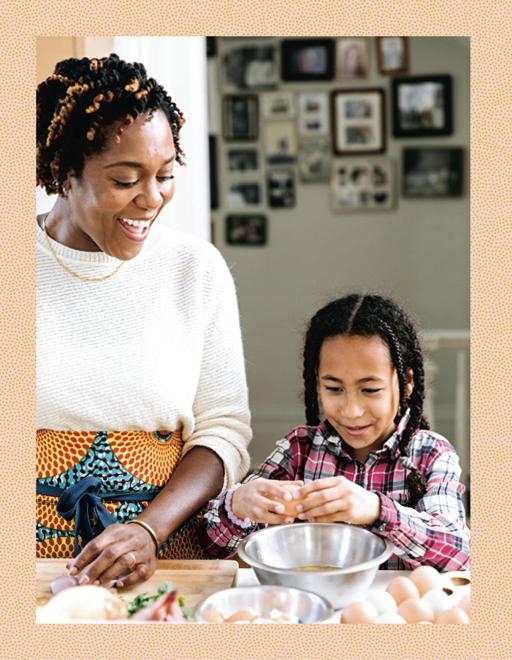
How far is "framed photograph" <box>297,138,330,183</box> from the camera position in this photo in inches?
166

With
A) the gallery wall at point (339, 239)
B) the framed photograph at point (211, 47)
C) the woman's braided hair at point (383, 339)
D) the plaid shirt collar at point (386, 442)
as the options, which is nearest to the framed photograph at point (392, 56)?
the gallery wall at point (339, 239)

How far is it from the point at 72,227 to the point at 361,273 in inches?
121

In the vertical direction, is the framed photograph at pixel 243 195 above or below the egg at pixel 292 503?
above

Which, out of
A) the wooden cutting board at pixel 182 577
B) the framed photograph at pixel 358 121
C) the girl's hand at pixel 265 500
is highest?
the framed photograph at pixel 358 121

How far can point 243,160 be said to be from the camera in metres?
4.23

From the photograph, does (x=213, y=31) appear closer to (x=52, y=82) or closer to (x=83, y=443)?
(x=52, y=82)

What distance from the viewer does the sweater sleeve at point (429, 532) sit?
113 centimetres

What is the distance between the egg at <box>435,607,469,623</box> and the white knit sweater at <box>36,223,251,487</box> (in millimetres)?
438

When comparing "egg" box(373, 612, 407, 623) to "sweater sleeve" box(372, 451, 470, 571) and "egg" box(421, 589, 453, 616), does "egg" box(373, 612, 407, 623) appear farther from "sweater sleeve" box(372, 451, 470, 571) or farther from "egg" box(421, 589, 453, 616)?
"sweater sleeve" box(372, 451, 470, 571)

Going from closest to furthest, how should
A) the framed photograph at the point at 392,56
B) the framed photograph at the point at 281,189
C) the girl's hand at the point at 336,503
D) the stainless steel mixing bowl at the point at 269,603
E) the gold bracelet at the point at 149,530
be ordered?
1. the stainless steel mixing bowl at the point at 269,603
2. the girl's hand at the point at 336,503
3. the gold bracelet at the point at 149,530
4. the framed photograph at the point at 392,56
5. the framed photograph at the point at 281,189

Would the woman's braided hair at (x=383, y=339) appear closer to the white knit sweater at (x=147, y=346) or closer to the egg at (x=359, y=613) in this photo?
the white knit sweater at (x=147, y=346)

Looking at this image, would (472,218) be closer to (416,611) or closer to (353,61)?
(416,611)

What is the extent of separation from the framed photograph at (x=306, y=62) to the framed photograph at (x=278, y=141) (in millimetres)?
215

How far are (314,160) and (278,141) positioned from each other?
197 mm
